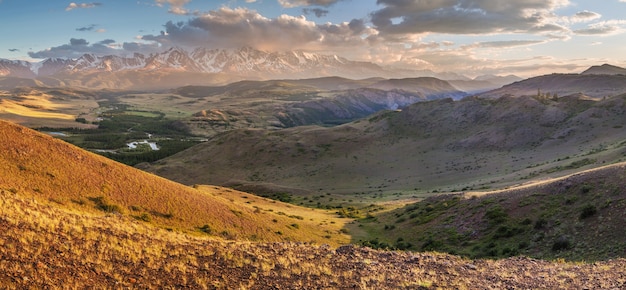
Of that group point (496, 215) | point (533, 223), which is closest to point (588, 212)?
point (533, 223)

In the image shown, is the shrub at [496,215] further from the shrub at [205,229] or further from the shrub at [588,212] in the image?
the shrub at [205,229]

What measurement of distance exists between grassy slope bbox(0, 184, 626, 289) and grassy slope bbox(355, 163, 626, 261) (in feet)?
20.1

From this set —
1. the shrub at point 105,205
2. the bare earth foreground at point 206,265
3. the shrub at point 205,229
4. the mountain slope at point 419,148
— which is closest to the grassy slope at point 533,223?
the bare earth foreground at point 206,265

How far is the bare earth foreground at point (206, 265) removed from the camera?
15.2 metres

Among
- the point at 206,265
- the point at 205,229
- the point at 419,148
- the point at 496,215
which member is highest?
the point at 206,265

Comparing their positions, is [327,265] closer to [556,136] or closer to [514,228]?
[514,228]

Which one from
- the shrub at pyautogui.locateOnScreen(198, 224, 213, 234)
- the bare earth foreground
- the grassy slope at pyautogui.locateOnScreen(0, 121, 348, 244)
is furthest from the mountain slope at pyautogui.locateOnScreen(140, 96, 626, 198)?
the bare earth foreground

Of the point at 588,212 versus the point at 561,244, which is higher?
the point at 588,212

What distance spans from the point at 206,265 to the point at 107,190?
18.0 meters

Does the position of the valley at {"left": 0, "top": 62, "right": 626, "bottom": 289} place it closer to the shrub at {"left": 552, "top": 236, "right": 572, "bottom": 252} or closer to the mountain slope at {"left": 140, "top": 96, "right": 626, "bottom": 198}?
the shrub at {"left": 552, "top": 236, "right": 572, "bottom": 252}

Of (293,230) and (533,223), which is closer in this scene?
(533,223)

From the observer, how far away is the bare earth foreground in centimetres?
1520

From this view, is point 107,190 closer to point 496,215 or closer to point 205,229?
point 205,229

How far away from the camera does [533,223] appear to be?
32.9 m
